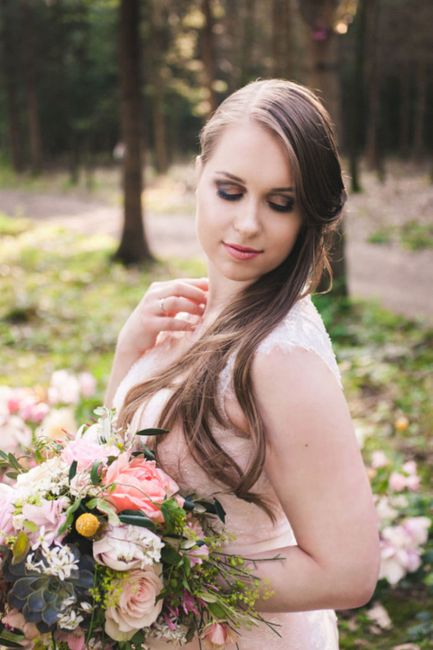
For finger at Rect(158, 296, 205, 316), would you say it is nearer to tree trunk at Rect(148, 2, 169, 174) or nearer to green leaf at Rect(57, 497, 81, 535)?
green leaf at Rect(57, 497, 81, 535)

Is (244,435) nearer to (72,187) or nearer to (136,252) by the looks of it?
(136,252)

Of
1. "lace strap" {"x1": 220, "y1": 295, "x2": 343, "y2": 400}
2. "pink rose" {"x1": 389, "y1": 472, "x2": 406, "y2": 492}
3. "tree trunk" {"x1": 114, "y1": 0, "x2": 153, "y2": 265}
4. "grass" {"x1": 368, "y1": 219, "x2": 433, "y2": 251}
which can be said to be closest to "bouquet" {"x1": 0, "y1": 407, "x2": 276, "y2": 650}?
"lace strap" {"x1": 220, "y1": 295, "x2": 343, "y2": 400}

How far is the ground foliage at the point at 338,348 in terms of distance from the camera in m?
3.38

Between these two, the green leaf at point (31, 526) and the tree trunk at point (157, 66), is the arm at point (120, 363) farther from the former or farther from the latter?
the tree trunk at point (157, 66)

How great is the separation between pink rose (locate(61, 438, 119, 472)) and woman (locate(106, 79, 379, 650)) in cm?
21

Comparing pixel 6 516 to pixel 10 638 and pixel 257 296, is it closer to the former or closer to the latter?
pixel 10 638

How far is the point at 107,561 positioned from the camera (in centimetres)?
143

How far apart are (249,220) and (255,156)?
0.16 metres

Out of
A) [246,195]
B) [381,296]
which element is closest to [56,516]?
[246,195]

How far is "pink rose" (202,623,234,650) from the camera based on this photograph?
161cm

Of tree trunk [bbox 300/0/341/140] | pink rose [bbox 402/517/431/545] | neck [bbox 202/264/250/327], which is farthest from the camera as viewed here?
tree trunk [bbox 300/0/341/140]

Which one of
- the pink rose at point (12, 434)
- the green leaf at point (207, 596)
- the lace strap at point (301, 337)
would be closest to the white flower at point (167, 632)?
the green leaf at point (207, 596)

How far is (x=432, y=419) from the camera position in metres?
5.28

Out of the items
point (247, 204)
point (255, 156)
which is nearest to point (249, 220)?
point (247, 204)
